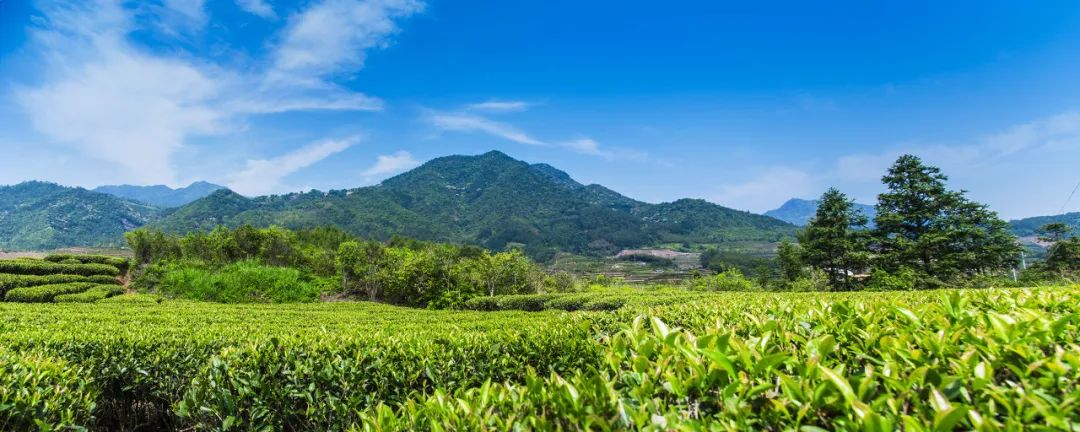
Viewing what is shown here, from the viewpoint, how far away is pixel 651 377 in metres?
1.56

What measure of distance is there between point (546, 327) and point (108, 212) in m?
181

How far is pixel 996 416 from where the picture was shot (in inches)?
44.6

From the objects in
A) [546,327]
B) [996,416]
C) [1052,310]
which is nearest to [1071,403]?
[996,416]

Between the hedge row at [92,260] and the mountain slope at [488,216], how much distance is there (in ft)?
259

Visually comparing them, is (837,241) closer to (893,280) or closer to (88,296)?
(893,280)

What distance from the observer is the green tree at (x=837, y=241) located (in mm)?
22516

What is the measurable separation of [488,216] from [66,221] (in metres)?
116

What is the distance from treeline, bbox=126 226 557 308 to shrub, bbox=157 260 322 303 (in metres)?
0.04

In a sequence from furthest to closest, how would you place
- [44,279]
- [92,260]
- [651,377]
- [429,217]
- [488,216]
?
[488,216] < [429,217] < [92,260] < [44,279] < [651,377]

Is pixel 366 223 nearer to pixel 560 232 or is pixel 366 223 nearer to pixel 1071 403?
pixel 560 232

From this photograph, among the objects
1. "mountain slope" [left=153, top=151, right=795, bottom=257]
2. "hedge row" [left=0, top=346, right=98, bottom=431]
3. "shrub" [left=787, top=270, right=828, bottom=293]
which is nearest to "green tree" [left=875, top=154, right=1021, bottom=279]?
"shrub" [left=787, top=270, right=828, bottom=293]

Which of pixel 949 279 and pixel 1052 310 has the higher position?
pixel 1052 310

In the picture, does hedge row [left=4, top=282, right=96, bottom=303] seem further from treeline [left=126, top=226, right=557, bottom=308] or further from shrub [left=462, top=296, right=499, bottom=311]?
shrub [left=462, top=296, right=499, bottom=311]

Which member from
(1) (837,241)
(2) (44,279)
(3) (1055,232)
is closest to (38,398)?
(2) (44,279)
